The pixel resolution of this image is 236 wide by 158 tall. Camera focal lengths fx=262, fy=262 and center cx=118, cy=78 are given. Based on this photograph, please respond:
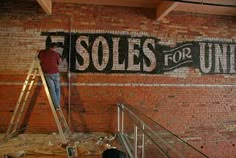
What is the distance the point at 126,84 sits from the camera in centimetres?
576

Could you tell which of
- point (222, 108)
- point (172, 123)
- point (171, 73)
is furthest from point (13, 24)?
point (222, 108)

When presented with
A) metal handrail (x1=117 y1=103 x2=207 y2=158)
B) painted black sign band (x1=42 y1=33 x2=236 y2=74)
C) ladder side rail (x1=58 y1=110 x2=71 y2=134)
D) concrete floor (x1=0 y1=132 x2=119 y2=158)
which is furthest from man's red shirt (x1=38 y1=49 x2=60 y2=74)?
metal handrail (x1=117 y1=103 x2=207 y2=158)

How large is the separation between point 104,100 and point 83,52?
113cm

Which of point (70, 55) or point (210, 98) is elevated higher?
point (70, 55)

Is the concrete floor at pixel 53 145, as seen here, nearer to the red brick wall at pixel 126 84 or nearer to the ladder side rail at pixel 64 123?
the ladder side rail at pixel 64 123

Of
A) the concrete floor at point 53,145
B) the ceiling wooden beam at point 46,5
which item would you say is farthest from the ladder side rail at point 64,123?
the ceiling wooden beam at point 46,5

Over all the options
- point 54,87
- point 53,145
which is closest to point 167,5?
point 54,87

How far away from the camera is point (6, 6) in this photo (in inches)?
214

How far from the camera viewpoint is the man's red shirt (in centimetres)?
511

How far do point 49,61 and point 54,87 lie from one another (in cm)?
52

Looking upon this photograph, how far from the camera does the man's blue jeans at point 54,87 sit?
500 centimetres

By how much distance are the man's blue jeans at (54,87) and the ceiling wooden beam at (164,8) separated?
251 cm

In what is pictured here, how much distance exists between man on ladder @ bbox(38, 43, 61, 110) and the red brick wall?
1.41 ft

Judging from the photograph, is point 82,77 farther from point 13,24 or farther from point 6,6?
point 6,6
